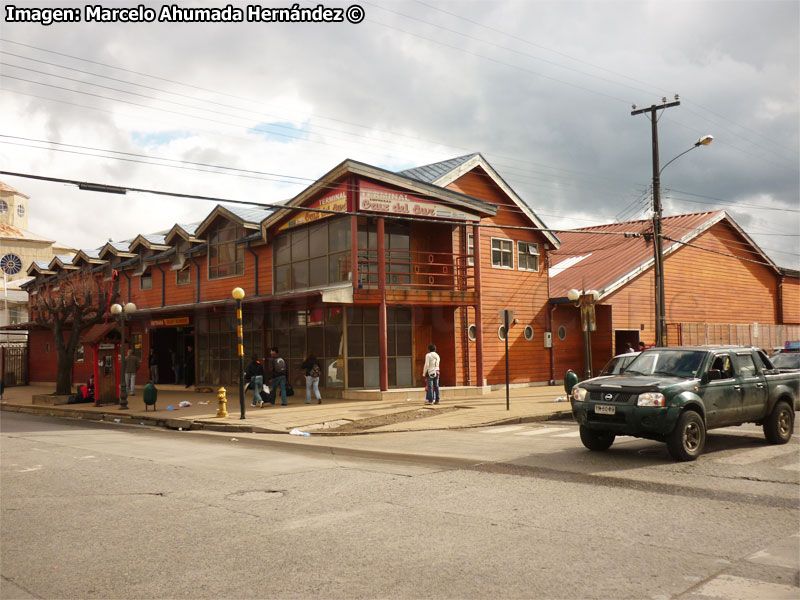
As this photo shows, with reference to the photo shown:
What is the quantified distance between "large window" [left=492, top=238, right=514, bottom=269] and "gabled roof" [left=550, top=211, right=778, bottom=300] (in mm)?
3328

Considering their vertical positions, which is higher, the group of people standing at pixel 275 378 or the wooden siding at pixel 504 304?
the wooden siding at pixel 504 304

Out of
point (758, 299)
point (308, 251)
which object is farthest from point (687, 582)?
point (758, 299)

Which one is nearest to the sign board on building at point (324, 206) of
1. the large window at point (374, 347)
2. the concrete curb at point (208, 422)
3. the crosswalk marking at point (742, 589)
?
the large window at point (374, 347)

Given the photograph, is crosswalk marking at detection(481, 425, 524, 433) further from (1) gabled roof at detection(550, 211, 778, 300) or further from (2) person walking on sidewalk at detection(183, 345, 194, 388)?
(2) person walking on sidewalk at detection(183, 345, 194, 388)

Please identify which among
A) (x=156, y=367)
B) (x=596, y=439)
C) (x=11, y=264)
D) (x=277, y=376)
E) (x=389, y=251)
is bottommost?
(x=596, y=439)

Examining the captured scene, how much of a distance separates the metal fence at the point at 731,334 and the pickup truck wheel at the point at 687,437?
1972 cm

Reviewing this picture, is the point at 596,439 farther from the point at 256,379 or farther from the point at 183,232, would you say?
the point at 183,232

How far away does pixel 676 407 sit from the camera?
9727 mm

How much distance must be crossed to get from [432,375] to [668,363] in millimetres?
9428

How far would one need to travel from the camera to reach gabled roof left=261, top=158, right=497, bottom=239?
823 inches

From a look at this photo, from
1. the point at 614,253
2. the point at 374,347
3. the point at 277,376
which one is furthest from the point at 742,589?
the point at 614,253

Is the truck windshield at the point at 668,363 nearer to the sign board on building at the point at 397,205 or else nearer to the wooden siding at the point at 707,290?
the sign board on building at the point at 397,205

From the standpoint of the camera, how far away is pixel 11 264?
7188cm

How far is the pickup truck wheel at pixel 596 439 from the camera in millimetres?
11000
